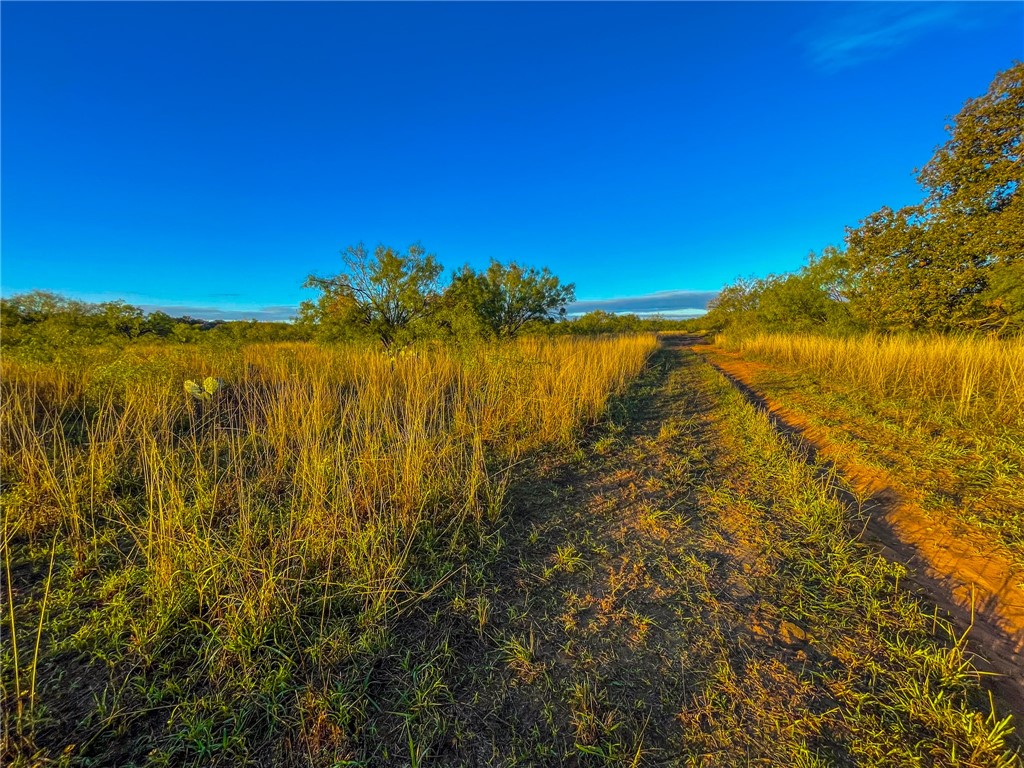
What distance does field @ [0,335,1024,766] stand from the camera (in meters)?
1.29

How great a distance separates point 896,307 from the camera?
10.3 m

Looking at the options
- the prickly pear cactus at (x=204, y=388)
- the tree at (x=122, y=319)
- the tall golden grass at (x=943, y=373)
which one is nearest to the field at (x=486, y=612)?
the prickly pear cactus at (x=204, y=388)

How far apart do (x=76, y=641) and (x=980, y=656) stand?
13.6 feet

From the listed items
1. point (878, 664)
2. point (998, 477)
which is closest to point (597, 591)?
point (878, 664)

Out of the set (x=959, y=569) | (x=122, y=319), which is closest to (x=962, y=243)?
(x=959, y=569)

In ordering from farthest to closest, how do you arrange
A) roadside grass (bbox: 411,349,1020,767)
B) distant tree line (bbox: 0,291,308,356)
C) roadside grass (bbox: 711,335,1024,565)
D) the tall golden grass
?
distant tree line (bbox: 0,291,308,356) < the tall golden grass < roadside grass (bbox: 711,335,1024,565) < roadside grass (bbox: 411,349,1020,767)

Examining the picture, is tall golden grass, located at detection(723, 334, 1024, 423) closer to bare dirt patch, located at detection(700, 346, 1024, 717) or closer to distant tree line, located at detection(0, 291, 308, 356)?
bare dirt patch, located at detection(700, 346, 1024, 717)

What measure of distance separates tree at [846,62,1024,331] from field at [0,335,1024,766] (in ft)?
27.9

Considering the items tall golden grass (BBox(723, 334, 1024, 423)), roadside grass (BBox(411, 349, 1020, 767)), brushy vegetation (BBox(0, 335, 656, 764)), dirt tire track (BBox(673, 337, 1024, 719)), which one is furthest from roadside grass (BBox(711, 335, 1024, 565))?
brushy vegetation (BBox(0, 335, 656, 764))

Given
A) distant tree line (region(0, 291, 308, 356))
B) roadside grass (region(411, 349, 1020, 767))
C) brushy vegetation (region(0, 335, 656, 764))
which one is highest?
distant tree line (region(0, 291, 308, 356))

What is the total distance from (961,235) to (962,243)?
0.20 m

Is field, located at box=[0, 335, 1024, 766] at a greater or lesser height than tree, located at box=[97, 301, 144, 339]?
lesser

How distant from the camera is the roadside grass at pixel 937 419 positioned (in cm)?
284

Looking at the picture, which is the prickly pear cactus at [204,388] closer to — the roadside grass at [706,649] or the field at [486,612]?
the field at [486,612]
